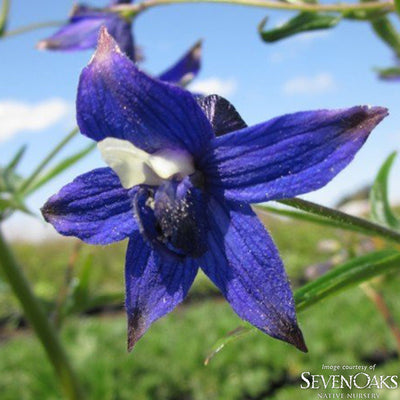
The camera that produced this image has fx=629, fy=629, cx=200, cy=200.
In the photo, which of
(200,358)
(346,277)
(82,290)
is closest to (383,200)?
(346,277)

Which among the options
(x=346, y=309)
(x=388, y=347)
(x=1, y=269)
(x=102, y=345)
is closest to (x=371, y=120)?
(x=1, y=269)

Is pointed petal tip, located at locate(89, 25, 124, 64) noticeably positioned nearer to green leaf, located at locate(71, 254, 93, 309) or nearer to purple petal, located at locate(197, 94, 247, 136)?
purple petal, located at locate(197, 94, 247, 136)

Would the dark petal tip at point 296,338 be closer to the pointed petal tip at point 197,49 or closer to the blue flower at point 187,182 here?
the blue flower at point 187,182

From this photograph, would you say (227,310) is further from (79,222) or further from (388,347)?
(79,222)

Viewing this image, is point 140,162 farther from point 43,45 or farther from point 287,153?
point 43,45

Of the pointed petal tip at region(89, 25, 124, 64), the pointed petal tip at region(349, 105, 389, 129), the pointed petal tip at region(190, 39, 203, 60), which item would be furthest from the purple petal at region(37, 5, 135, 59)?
the pointed petal tip at region(349, 105, 389, 129)

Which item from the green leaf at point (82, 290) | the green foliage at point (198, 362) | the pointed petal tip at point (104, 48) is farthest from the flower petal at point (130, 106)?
the green foliage at point (198, 362)
